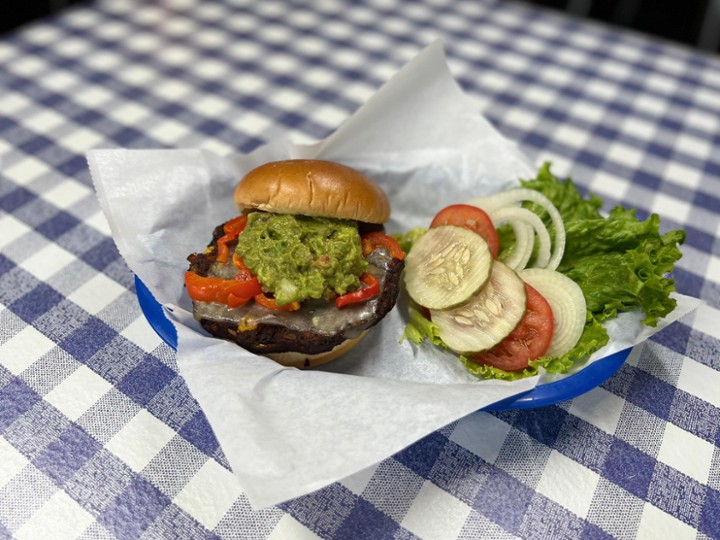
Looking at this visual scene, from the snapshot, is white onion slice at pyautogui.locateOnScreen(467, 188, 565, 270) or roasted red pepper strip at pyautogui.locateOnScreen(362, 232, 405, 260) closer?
roasted red pepper strip at pyautogui.locateOnScreen(362, 232, 405, 260)

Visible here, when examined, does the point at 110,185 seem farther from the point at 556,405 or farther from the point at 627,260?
the point at 627,260

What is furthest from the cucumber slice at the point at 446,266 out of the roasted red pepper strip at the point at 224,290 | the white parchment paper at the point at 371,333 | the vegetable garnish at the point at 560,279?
the roasted red pepper strip at the point at 224,290

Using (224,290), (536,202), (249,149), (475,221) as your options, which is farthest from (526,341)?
(249,149)

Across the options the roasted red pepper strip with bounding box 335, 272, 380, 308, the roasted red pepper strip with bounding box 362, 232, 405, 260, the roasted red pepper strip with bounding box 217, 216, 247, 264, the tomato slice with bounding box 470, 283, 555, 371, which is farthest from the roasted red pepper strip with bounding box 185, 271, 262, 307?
the tomato slice with bounding box 470, 283, 555, 371

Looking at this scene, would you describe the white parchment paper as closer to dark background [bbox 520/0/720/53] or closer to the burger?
the burger

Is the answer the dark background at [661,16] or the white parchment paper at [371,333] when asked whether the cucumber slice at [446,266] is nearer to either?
the white parchment paper at [371,333]

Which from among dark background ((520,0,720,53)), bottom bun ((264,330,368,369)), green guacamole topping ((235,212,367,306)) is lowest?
dark background ((520,0,720,53))

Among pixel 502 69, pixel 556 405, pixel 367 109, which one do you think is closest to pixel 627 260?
pixel 556 405
